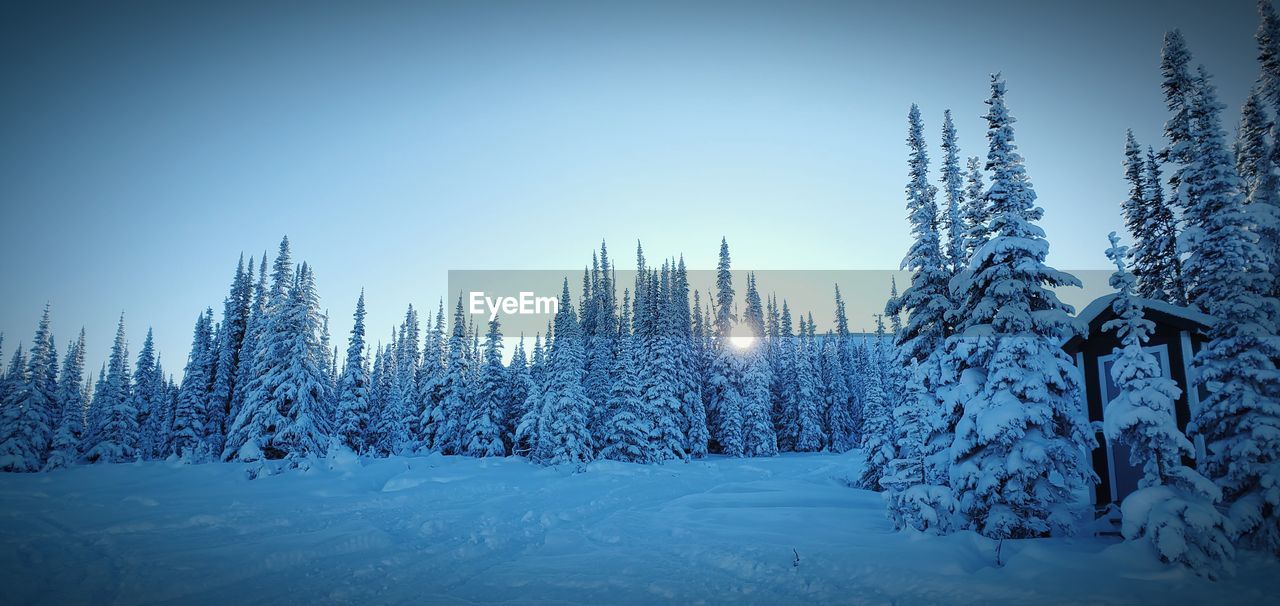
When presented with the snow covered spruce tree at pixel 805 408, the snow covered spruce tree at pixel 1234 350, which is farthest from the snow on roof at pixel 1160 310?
the snow covered spruce tree at pixel 805 408

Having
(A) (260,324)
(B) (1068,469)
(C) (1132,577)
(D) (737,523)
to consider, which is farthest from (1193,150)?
(A) (260,324)

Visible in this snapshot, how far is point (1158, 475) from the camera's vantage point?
37.7 ft

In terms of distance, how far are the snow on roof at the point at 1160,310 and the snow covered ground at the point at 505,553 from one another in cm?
633

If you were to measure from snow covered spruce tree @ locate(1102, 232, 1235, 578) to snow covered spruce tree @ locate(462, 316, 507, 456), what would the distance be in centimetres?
3915

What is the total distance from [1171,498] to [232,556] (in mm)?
19012

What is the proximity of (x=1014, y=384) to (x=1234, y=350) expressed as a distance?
4915 mm

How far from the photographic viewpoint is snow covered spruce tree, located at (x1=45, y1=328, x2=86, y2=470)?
43750 millimetres

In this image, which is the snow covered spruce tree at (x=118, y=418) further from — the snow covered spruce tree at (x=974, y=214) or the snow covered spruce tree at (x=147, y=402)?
the snow covered spruce tree at (x=974, y=214)

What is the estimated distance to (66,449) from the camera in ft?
141

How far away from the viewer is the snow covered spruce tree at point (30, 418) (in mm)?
A: 37562

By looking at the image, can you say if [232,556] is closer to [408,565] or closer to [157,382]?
[408,565]

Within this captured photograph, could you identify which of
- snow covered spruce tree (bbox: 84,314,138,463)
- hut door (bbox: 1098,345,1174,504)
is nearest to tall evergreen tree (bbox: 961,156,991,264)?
hut door (bbox: 1098,345,1174,504)

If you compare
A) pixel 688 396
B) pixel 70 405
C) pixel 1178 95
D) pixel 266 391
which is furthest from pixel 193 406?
pixel 1178 95

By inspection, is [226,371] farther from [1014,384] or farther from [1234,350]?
[1234,350]
